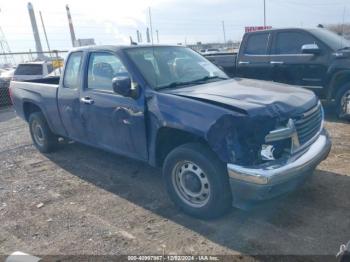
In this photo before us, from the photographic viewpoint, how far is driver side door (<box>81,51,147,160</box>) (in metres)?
3.98

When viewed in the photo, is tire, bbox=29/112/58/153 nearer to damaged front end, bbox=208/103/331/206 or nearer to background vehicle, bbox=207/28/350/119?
damaged front end, bbox=208/103/331/206

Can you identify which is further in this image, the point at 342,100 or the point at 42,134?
the point at 342,100

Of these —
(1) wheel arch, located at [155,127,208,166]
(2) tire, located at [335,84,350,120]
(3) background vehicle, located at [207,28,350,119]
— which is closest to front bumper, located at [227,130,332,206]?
(1) wheel arch, located at [155,127,208,166]

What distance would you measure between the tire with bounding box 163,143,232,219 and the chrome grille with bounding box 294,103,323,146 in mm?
853

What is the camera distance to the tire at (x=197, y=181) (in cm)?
329

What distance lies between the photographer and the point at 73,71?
5.07 m

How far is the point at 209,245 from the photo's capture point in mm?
3170

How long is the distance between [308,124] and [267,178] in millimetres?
968

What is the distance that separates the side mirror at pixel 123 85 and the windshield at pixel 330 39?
5.20 meters

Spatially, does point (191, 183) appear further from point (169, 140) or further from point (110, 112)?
point (110, 112)

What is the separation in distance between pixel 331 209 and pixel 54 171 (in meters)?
4.01

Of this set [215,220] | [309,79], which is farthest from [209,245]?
[309,79]

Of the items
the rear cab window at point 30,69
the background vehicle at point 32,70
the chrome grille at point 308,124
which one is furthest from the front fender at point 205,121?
the rear cab window at point 30,69

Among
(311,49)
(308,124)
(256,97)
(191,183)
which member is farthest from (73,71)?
(311,49)
